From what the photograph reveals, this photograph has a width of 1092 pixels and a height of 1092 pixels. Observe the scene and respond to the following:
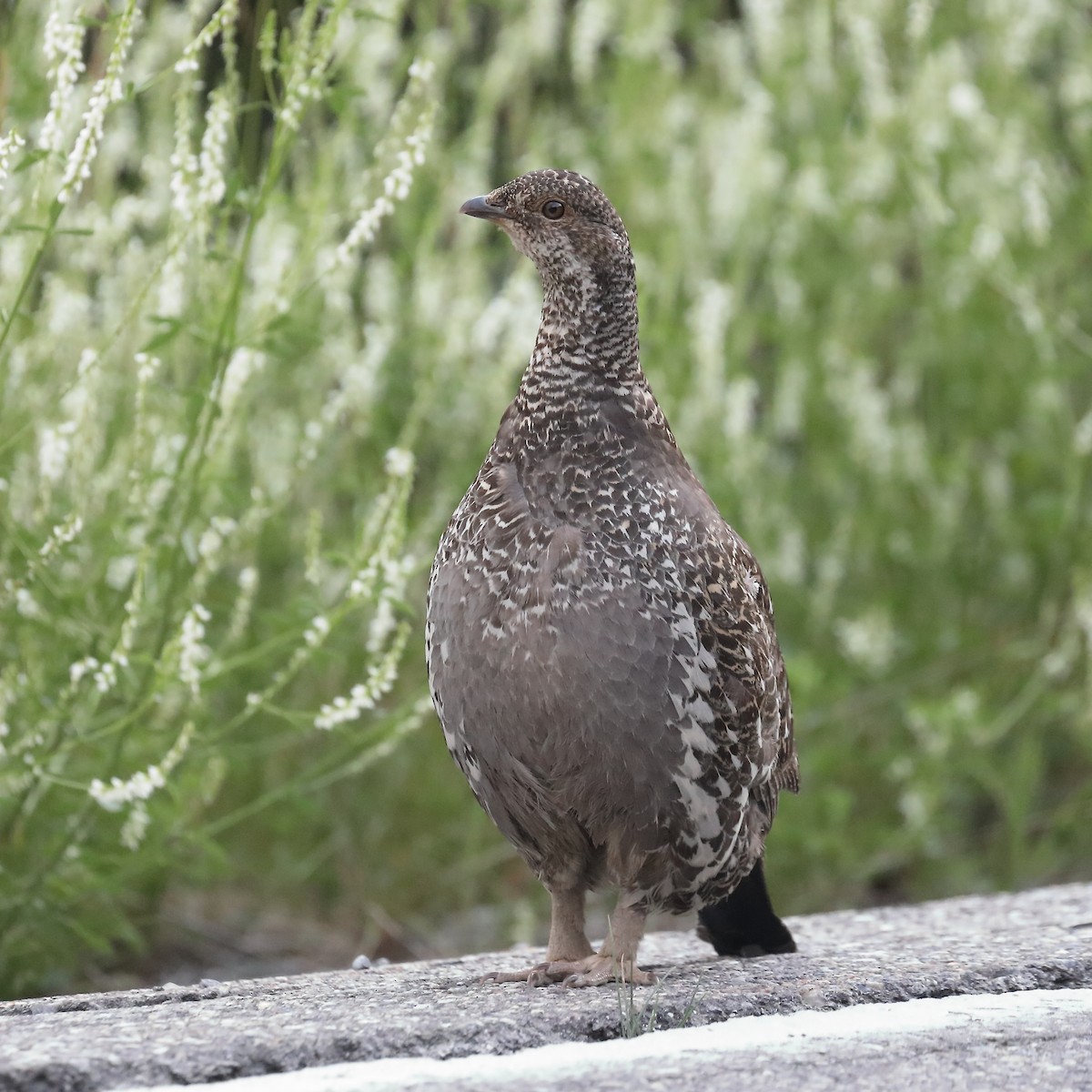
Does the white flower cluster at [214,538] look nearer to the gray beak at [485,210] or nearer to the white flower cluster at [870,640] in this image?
the gray beak at [485,210]

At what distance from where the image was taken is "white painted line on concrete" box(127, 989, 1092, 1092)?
2305 millimetres

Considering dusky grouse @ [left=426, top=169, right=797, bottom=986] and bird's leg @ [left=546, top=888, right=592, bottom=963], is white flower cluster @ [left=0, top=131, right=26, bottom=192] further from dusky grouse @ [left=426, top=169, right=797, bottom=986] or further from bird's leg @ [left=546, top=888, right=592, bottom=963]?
bird's leg @ [left=546, top=888, right=592, bottom=963]

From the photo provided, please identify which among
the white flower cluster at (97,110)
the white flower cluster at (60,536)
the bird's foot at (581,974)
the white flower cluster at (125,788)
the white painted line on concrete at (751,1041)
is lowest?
the white painted line on concrete at (751,1041)

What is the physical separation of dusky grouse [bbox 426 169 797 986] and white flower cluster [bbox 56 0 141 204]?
65 centimetres

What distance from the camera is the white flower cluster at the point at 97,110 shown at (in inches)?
116

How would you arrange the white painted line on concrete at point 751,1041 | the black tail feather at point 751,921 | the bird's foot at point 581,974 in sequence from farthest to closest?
the black tail feather at point 751,921 < the bird's foot at point 581,974 < the white painted line on concrete at point 751,1041

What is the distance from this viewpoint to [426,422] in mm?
5160

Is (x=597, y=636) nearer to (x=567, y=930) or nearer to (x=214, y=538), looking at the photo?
(x=567, y=930)

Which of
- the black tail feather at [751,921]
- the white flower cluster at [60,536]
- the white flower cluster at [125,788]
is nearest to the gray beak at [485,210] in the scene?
the white flower cluster at [60,536]

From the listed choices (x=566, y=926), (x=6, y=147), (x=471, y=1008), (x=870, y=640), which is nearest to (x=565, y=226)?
(x=6, y=147)

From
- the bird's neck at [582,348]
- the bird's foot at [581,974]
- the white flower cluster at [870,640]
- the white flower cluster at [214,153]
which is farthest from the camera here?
the white flower cluster at [870,640]

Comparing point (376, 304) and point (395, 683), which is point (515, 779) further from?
point (376, 304)

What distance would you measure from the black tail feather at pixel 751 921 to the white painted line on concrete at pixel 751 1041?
2.02 ft

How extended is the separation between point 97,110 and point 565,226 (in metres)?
0.85
